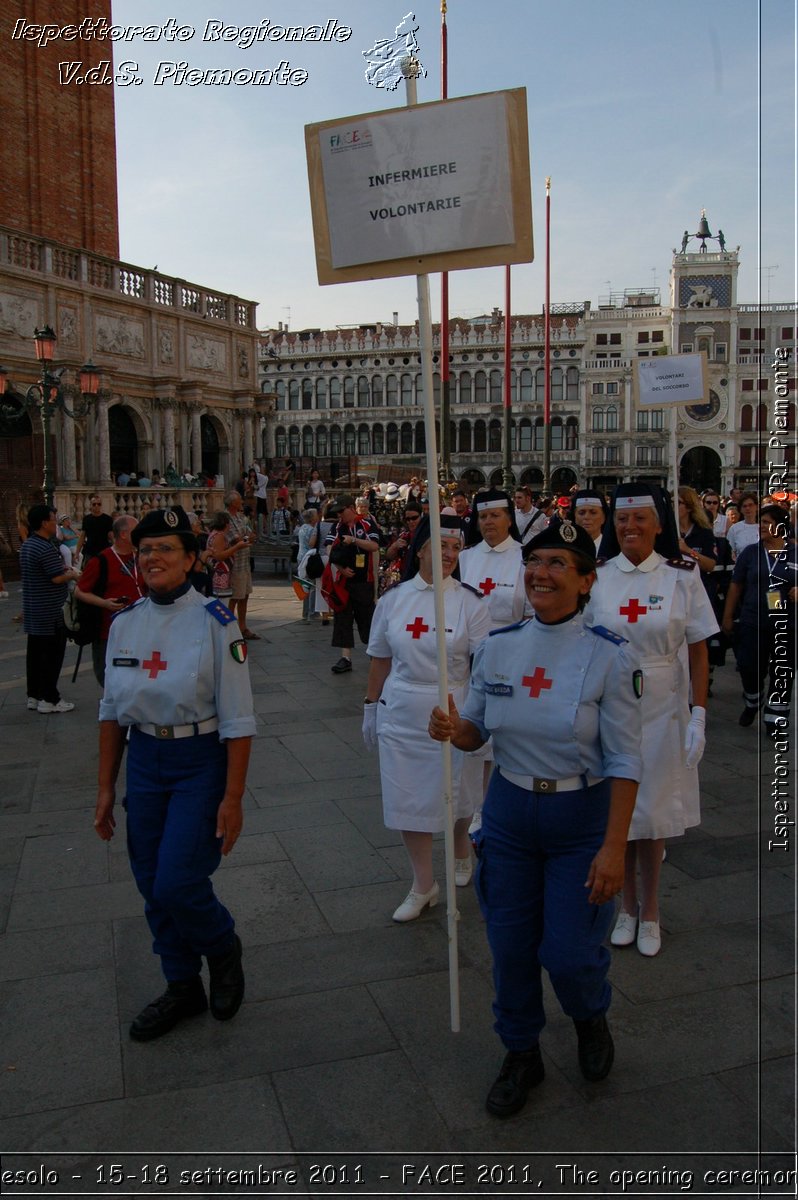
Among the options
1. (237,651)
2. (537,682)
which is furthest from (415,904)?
(537,682)

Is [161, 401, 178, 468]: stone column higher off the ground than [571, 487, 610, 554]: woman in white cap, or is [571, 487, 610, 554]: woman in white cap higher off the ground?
[161, 401, 178, 468]: stone column

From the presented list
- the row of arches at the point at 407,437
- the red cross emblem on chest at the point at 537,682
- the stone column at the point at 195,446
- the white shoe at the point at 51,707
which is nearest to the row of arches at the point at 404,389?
the row of arches at the point at 407,437

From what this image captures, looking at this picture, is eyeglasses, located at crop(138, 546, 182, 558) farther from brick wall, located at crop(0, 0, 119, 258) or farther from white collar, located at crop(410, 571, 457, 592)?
brick wall, located at crop(0, 0, 119, 258)

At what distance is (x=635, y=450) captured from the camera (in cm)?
7862

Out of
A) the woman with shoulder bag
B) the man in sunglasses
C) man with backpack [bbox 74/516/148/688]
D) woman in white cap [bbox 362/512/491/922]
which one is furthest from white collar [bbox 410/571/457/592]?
the woman with shoulder bag

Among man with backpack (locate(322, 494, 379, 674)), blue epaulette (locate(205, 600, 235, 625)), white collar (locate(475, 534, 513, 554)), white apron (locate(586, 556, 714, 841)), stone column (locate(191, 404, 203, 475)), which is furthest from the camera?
stone column (locate(191, 404, 203, 475))

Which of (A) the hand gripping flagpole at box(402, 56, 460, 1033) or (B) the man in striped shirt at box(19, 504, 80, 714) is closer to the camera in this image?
(A) the hand gripping flagpole at box(402, 56, 460, 1033)

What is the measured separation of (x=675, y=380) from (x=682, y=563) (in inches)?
146

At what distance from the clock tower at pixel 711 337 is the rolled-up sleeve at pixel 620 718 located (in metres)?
77.2

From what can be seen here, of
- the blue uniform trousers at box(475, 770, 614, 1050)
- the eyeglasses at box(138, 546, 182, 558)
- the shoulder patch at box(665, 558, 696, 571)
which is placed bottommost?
the blue uniform trousers at box(475, 770, 614, 1050)

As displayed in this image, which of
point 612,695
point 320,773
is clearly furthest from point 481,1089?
point 320,773

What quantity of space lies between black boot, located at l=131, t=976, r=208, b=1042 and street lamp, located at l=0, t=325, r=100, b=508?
12.9 meters

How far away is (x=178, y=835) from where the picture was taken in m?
3.26

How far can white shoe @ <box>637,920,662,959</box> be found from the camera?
13.2 ft
